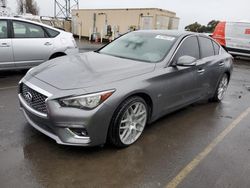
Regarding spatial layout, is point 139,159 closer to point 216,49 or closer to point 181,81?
point 181,81

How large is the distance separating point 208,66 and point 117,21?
1988 cm

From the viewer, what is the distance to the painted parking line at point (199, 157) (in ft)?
9.21

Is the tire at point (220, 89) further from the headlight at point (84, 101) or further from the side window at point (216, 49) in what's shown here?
the headlight at point (84, 101)

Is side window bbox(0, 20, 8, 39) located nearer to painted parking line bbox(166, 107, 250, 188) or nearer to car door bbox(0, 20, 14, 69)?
car door bbox(0, 20, 14, 69)

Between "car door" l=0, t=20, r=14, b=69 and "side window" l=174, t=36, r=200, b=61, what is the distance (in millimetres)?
4059

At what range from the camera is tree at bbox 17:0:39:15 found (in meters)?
56.5

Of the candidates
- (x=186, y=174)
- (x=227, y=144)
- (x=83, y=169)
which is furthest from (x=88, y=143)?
(x=227, y=144)

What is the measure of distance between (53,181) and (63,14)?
117ft

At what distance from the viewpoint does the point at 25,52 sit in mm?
6273

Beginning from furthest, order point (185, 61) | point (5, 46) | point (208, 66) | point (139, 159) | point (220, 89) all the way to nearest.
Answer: point (5, 46), point (220, 89), point (208, 66), point (185, 61), point (139, 159)

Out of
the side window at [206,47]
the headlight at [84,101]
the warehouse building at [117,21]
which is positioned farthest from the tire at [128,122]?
the warehouse building at [117,21]

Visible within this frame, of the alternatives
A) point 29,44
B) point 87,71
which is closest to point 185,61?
point 87,71

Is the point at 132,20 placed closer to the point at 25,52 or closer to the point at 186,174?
the point at 25,52

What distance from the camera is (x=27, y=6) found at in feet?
196
